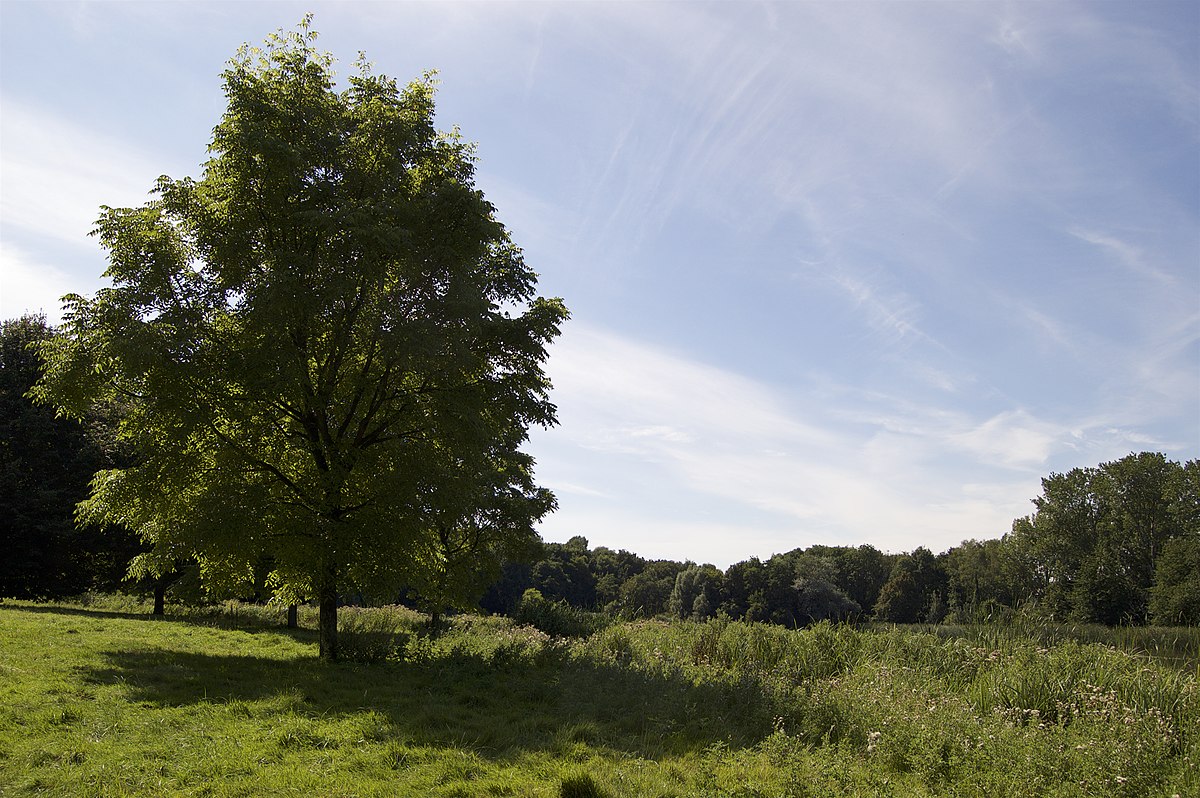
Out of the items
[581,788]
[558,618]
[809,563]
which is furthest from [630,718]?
[809,563]

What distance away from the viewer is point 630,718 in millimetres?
8781

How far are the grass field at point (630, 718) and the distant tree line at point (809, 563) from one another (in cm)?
273

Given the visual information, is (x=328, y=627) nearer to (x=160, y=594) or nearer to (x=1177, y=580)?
(x=160, y=594)

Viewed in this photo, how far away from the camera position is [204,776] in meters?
6.58

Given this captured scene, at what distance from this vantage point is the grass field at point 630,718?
6316 millimetres

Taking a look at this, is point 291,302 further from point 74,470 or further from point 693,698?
point 74,470

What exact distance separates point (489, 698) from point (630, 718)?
2.70 meters

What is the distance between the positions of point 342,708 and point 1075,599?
6672 centimetres

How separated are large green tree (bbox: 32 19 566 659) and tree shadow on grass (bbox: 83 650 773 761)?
1953mm

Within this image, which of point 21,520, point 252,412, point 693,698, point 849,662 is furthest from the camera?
point 21,520

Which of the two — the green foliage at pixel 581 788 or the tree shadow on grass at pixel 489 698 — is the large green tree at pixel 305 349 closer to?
the tree shadow on grass at pixel 489 698

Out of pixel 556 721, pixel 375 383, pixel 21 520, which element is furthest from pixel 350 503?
pixel 21 520

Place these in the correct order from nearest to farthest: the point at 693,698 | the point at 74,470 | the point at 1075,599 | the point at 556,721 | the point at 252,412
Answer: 1. the point at 556,721
2. the point at 693,698
3. the point at 252,412
4. the point at 74,470
5. the point at 1075,599

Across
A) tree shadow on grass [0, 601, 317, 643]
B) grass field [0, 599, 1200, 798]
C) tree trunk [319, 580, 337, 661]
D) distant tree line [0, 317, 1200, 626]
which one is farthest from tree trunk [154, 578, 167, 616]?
tree trunk [319, 580, 337, 661]
